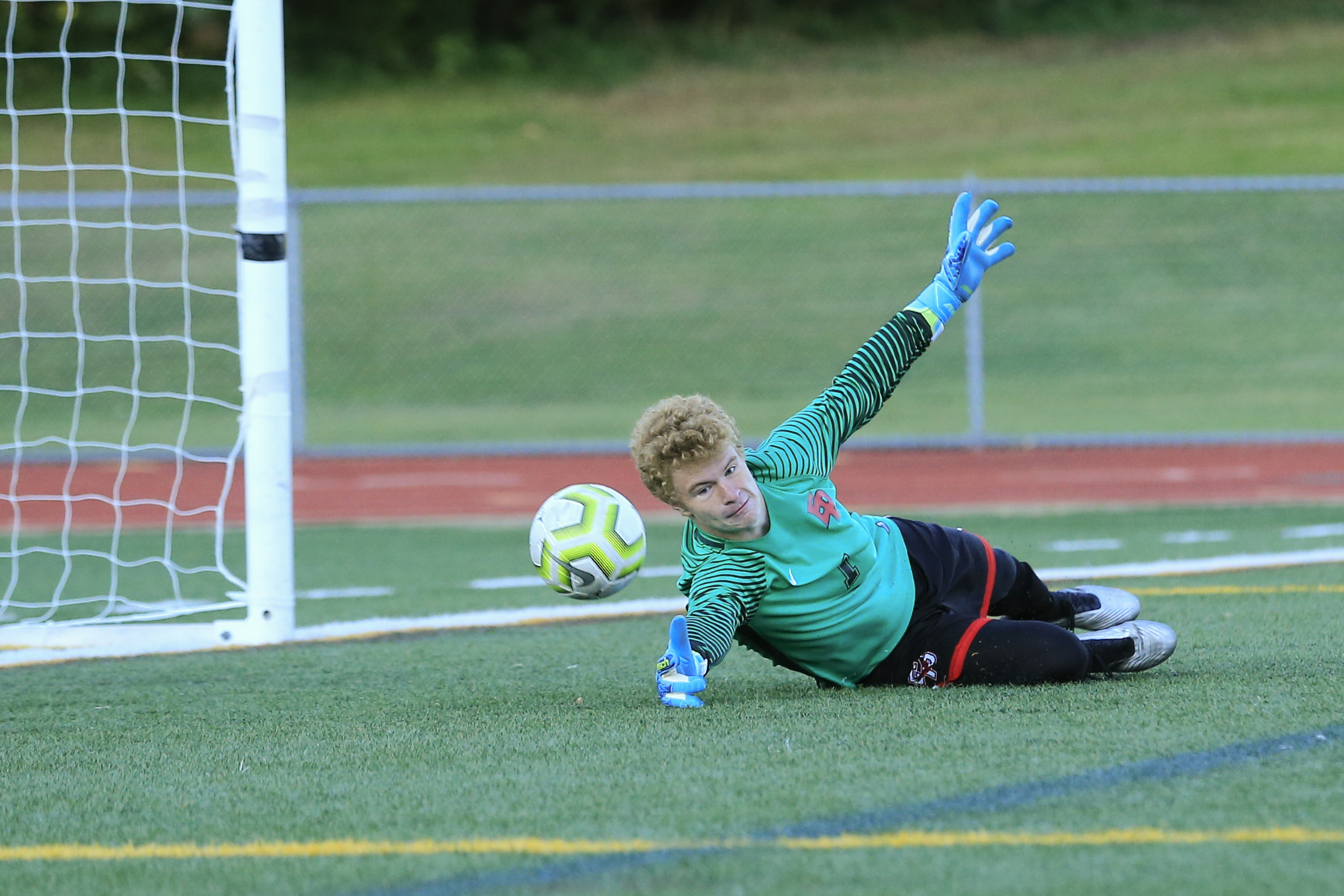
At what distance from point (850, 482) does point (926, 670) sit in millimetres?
6855

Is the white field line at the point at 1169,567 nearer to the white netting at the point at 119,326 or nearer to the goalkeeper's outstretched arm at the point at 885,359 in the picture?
the white netting at the point at 119,326

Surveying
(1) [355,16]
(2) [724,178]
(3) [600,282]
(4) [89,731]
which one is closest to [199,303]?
(3) [600,282]

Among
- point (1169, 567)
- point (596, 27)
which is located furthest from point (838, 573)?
point (596, 27)

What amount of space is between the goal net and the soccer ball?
1.58 metres

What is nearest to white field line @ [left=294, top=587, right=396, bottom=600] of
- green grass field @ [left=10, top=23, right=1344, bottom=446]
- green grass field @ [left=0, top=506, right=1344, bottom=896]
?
green grass field @ [left=0, top=506, right=1344, bottom=896]

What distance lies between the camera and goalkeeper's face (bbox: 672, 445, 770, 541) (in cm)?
405

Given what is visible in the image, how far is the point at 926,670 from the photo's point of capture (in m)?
4.40

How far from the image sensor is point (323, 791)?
3.53 meters

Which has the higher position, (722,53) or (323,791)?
(722,53)

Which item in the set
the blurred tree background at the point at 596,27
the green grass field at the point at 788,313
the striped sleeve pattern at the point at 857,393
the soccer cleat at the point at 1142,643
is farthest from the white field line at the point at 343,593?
the blurred tree background at the point at 596,27

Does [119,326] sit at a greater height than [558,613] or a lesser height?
lesser

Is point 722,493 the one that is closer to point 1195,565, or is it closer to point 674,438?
point 674,438

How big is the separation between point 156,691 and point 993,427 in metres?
10.8

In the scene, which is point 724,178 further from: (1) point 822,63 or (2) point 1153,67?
(2) point 1153,67
